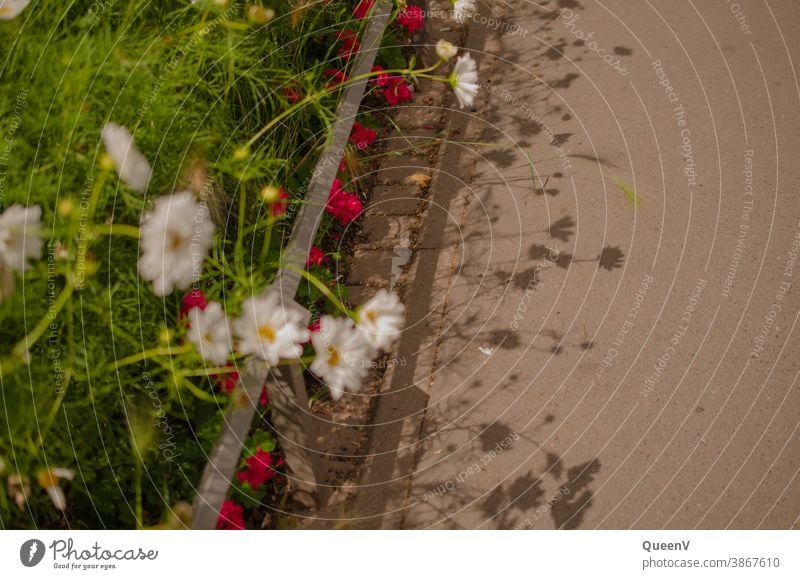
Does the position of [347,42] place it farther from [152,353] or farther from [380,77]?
[152,353]

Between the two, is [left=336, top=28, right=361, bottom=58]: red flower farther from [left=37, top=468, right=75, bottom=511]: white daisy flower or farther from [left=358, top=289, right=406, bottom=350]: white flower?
[left=37, top=468, right=75, bottom=511]: white daisy flower

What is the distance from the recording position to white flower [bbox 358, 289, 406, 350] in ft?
6.66

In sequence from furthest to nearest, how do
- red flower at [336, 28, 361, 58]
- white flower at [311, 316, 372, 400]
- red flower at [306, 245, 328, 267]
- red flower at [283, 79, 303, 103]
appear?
red flower at [336, 28, 361, 58] < red flower at [283, 79, 303, 103] < red flower at [306, 245, 328, 267] < white flower at [311, 316, 372, 400]

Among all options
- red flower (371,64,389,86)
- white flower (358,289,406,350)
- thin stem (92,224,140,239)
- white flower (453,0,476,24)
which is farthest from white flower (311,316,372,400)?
white flower (453,0,476,24)

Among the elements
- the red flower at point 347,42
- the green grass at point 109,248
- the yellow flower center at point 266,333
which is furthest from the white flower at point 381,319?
the red flower at point 347,42

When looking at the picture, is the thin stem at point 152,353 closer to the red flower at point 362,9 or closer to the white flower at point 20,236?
the white flower at point 20,236

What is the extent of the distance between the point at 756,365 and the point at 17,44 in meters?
1.84

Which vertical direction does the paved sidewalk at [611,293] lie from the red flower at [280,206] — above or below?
below

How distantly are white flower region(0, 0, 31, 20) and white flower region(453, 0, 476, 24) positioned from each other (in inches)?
59.2

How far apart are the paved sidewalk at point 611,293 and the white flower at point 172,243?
620 mm

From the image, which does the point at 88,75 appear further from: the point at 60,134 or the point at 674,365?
the point at 674,365

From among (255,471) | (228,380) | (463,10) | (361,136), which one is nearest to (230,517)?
(255,471)

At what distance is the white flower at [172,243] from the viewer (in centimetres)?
161

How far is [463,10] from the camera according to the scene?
281cm
